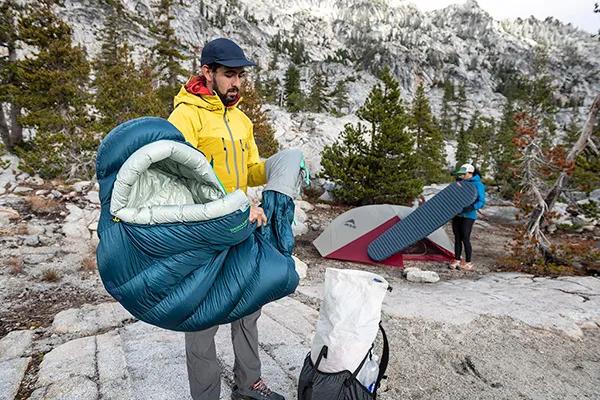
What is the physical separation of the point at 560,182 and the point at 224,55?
7.69 metres

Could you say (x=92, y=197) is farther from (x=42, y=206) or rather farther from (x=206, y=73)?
(x=206, y=73)

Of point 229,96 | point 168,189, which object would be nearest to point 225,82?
point 229,96

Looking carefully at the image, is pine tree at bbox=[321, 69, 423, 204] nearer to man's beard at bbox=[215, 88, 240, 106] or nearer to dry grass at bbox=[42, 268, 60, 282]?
dry grass at bbox=[42, 268, 60, 282]

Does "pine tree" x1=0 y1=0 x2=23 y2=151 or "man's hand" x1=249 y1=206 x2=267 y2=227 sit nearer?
"man's hand" x1=249 y1=206 x2=267 y2=227

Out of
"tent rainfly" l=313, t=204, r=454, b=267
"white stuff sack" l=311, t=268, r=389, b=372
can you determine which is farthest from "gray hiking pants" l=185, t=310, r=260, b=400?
"tent rainfly" l=313, t=204, r=454, b=267

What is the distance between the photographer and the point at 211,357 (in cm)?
197

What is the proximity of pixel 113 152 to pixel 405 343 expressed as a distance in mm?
3184

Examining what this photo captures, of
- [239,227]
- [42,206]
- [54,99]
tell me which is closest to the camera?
[239,227]

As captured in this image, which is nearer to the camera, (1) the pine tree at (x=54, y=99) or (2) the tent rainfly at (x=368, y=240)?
(2) the tent rainfly at (x=368, y=240)

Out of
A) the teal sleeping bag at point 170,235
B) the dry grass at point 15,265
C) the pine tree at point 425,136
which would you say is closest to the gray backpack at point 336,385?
the teal sleeping bag at point 170,235

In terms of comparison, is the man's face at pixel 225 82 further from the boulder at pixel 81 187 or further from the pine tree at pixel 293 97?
the pine tree at pixel 293 97

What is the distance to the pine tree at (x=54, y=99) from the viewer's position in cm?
1338

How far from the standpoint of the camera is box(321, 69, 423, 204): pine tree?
1222 cm

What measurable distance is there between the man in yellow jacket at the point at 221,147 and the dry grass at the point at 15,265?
491 centimetres
